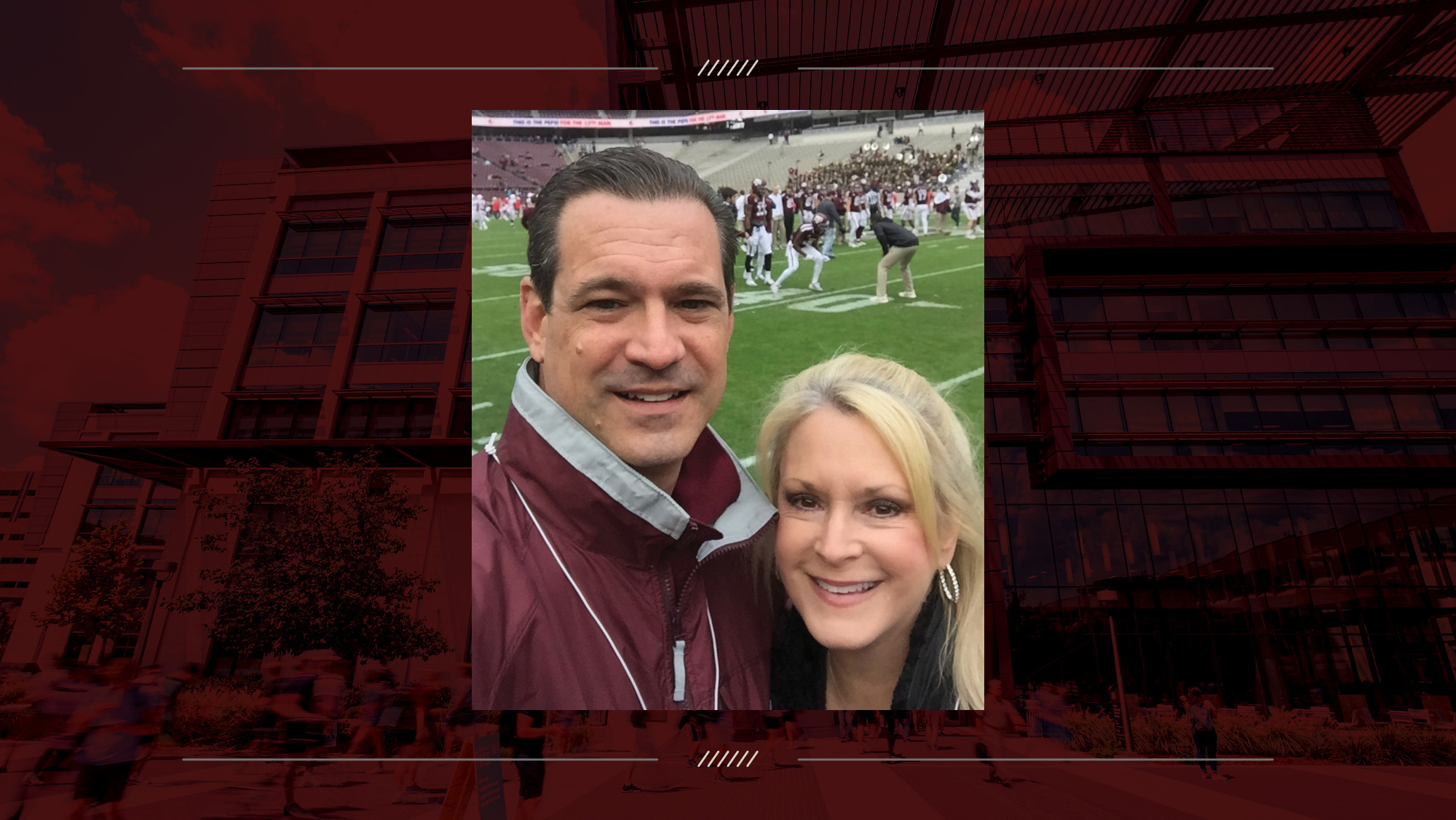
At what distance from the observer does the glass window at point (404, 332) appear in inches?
1094

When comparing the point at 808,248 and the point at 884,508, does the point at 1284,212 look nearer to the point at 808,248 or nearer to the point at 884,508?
the point at 808,248

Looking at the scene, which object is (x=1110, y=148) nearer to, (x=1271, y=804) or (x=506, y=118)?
(x=1271, y=804)

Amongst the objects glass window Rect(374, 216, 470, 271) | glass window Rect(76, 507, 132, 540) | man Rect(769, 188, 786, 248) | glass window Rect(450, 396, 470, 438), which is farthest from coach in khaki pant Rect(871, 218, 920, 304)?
glass window Rect(76, 507, 132, 540)

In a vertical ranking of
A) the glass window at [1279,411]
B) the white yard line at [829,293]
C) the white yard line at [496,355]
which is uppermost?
the glass window at [1279,411]

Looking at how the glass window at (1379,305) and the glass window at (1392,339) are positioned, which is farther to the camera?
the glass window at (1379,305)

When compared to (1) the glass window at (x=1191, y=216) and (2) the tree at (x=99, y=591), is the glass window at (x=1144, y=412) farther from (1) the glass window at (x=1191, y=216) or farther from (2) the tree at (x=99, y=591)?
(2) the tree at (x=99, y=591)

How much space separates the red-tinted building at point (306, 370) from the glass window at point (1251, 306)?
27049mm

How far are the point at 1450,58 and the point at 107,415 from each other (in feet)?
174

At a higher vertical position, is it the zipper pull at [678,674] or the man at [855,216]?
the man at [855,216]

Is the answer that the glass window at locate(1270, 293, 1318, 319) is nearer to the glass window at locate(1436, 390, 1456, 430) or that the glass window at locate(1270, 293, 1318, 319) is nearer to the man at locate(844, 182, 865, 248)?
the glass window at locate(1436, 390, 1456, 430)

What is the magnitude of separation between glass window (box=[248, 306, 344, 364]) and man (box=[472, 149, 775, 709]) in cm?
2607

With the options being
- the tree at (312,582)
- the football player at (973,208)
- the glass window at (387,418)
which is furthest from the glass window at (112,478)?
the football player at (973,208)

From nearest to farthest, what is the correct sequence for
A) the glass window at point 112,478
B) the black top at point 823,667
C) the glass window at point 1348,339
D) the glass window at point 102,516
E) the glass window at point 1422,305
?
the black top at point 823,667
the glass window at point 1348,339
the glass window at point 1422,305
the glass window at point 102,516
the glass window at point 112,478

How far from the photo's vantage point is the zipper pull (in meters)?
6.11
